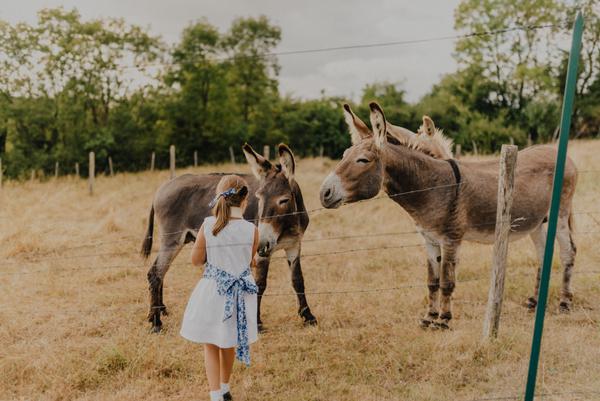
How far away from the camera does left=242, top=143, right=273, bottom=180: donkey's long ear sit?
452cm

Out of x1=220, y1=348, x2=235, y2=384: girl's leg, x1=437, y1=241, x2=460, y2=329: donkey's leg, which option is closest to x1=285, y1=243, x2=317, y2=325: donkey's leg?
x1=437, y1=241, x2=460, y2=329: donkey's leg

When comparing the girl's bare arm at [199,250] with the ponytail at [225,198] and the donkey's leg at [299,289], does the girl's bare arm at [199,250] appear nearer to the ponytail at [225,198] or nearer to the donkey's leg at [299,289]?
the ponytail at [225,198]

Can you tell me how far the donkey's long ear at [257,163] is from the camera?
178 inches

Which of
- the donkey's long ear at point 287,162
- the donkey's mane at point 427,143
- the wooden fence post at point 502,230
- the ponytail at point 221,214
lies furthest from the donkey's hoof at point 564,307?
the ponytail at point 221,214

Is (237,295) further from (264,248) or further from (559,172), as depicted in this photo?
(559,172)

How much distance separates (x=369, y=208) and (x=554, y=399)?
29.7 feet

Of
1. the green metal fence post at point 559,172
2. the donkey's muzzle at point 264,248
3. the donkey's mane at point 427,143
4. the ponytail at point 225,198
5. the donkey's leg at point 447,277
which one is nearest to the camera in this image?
the green metal fence post at point 559,172

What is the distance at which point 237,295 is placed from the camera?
10.4 feet

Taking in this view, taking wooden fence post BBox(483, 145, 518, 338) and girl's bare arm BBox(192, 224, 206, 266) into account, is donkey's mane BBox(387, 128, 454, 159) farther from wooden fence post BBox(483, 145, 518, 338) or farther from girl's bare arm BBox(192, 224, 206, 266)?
girl's bare arm BBox(192, 224, 206, 266)

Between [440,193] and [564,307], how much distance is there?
223 centimetres

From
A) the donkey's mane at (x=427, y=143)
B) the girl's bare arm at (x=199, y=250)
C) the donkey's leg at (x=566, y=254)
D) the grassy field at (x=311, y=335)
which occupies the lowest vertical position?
the grassy field at (x=311, y=335)

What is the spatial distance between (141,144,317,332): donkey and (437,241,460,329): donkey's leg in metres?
1.45

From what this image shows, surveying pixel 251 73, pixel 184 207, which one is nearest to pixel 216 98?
pixel 251 73

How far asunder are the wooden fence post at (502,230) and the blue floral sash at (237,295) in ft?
7.76
